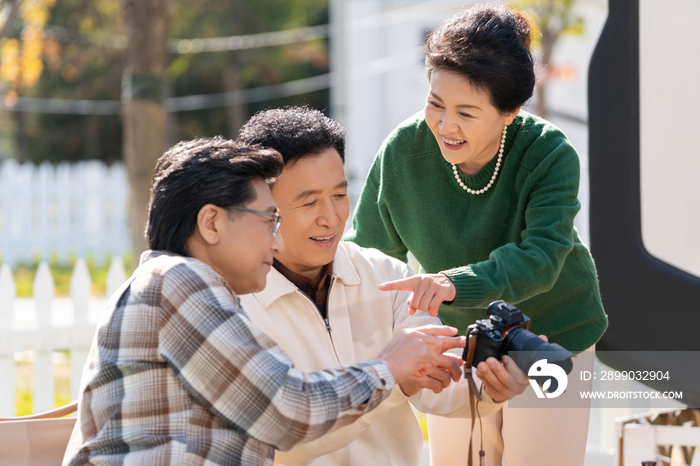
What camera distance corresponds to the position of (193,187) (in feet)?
5.82

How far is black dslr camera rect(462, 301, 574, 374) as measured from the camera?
186cm

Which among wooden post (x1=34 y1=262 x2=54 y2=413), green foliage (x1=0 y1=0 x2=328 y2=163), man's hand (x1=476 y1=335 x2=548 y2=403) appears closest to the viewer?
man's hand (x1=476 y1=335 x2=548 y2=403)

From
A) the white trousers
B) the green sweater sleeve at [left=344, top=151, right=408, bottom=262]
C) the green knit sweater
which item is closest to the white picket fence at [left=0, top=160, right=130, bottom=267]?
the green sweater sleeve at [left=344, top=151, right=408, bottom=262]

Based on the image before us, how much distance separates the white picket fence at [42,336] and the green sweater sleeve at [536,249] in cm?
319

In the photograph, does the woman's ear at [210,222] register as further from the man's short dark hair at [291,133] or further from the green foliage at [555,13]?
the green foliage at [555,13]

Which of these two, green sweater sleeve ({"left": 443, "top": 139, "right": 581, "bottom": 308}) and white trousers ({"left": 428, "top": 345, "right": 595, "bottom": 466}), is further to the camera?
white trousers ({"left": 428, "top": 345, "right": 595, "bottom": 466})

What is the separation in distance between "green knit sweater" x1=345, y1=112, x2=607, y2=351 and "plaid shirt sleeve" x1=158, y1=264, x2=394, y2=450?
88cm

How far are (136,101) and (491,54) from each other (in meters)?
4.22

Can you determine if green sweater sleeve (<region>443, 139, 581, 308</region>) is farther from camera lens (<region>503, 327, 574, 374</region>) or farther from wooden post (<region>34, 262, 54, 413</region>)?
wooden post (<region>34, 262, 54, 413</region>)

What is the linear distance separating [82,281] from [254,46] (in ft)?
56.5

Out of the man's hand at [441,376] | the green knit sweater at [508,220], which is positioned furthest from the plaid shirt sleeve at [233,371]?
the green knit sweater at [508,220]

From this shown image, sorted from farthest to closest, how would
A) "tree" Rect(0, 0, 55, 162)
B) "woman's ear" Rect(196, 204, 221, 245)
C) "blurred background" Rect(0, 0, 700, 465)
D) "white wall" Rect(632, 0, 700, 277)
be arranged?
"tree" Rect(0, 0, 55, 162)
"blurred background" Rect(0, 0, 700, 465)
"white wall" Rect(632, 0, 700, 277)
"woman's ear" Rect(196, 204, 221, 245)

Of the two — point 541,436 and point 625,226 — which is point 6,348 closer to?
point 541,436

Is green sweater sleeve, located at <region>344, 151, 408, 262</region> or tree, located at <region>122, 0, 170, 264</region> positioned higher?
tree, located at <region>122, 0, 170, 264</region>
